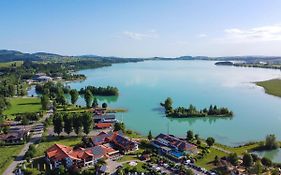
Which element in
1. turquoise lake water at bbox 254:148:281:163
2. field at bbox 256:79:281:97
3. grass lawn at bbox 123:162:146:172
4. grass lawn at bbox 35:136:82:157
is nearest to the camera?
grass lawn at bbox 123:162:146:172

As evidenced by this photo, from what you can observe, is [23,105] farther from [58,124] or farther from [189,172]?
[189,172]

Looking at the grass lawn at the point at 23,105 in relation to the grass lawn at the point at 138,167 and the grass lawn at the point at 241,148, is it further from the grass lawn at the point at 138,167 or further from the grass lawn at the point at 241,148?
the grass lawn at the point at 241,148

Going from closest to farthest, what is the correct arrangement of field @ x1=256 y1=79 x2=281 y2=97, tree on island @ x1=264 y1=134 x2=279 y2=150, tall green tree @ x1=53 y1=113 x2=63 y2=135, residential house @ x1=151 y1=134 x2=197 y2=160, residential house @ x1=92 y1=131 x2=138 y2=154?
residential house @ x1=151 y1=134 x2=197 y2=160 → residential house @ x1=92 y1=131 x2=138 y2=154 → tree on island @ x1=264 y1=134 x2=279 y2=150 → tall green tree @ x1=53 y1=113 x2=63 y2=135 → field @ x1=256 y1=79 x2=281 y2=97

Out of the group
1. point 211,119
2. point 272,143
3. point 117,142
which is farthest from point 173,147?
point 211,119

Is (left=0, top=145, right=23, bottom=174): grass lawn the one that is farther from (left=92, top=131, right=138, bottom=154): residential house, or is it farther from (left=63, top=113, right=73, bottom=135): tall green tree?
(left=92, top=131, right=138, bottom=154): residential house

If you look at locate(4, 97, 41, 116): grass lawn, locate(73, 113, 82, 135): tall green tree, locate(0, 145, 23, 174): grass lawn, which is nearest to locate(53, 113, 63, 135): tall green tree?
locate(73, 113, 82, 135): tall green tree

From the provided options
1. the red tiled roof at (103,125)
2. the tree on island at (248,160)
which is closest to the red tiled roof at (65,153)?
the red tiled roof at (103,125)
